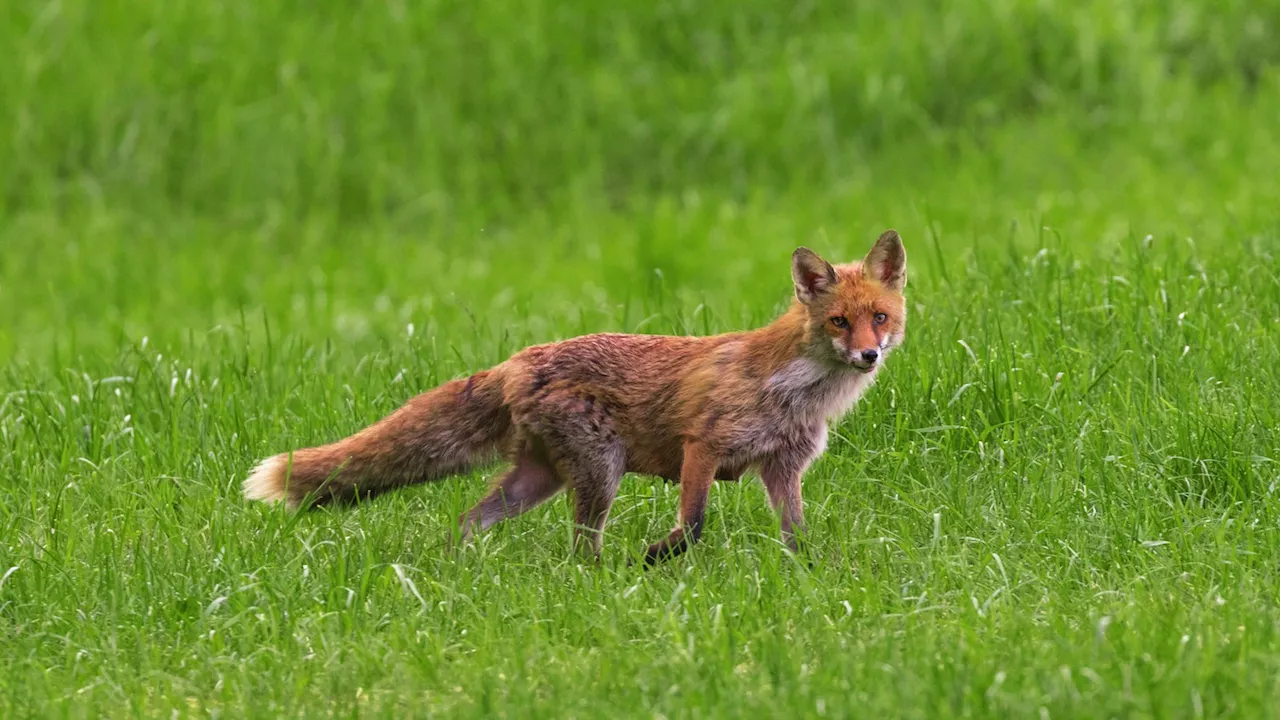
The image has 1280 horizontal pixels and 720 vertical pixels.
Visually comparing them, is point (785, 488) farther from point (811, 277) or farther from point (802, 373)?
point (811, 277)

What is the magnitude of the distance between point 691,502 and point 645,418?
0.44m

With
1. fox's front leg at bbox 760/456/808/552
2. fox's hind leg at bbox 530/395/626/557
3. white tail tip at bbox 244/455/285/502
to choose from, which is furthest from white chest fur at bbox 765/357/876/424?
white tail tip at bbox 244/455/285/502

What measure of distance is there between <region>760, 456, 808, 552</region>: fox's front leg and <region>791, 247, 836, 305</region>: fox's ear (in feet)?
2.09

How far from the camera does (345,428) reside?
25.1 ft

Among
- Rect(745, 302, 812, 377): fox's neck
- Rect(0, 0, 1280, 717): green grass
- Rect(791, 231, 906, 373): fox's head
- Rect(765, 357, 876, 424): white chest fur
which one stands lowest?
Rect(0, 0, 1280, 717): green grass

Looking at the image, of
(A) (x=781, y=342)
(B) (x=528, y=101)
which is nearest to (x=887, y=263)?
(A) (x=781, y=342)

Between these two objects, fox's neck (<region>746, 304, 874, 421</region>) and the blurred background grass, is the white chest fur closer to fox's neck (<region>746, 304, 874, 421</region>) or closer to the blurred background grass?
fox's neck (<region>746, 304, 874, 421</region>)

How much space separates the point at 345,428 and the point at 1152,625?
12.9 feet

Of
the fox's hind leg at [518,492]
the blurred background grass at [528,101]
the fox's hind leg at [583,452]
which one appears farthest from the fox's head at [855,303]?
the blurred background grass at [528,101]

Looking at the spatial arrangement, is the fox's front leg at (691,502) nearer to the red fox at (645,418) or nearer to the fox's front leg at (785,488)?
the red fox at (645,418)

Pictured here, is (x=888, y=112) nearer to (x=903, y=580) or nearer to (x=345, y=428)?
(x=345, y=428)

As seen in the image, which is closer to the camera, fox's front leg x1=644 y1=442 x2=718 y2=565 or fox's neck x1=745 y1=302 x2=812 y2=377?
fox's front leg x1=644 y1=442 x2=718 y2=565

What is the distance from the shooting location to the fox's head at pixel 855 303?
6156 mm

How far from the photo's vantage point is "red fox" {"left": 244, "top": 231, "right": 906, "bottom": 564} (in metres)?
6.30
